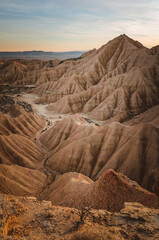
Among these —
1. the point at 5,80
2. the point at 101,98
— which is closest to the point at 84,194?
the point at 101,98

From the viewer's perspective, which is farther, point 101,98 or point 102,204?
point 101,98

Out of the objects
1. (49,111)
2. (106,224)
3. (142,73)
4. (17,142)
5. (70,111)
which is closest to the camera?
(106,224)

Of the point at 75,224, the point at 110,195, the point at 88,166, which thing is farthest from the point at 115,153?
the point at 75,224

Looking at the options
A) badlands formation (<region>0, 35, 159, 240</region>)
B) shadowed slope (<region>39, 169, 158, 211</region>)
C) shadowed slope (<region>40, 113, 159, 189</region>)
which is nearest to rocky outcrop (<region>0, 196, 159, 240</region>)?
badlands formation (<region>0, 35, 159, 240</region>)

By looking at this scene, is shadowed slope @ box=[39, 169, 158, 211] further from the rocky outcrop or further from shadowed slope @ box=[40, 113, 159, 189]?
shadowed slope @ box=[40, 113, 159, 189]

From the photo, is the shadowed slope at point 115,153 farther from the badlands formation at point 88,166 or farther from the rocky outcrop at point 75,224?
the rocky outcrop at point 75,224

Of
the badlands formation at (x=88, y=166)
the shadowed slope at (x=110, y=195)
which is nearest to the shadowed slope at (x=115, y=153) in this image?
the badlands formation at (x=88, y=166)

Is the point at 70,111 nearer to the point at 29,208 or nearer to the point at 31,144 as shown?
the point at 31,144

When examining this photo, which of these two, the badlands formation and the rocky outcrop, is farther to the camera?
the badlands formation
